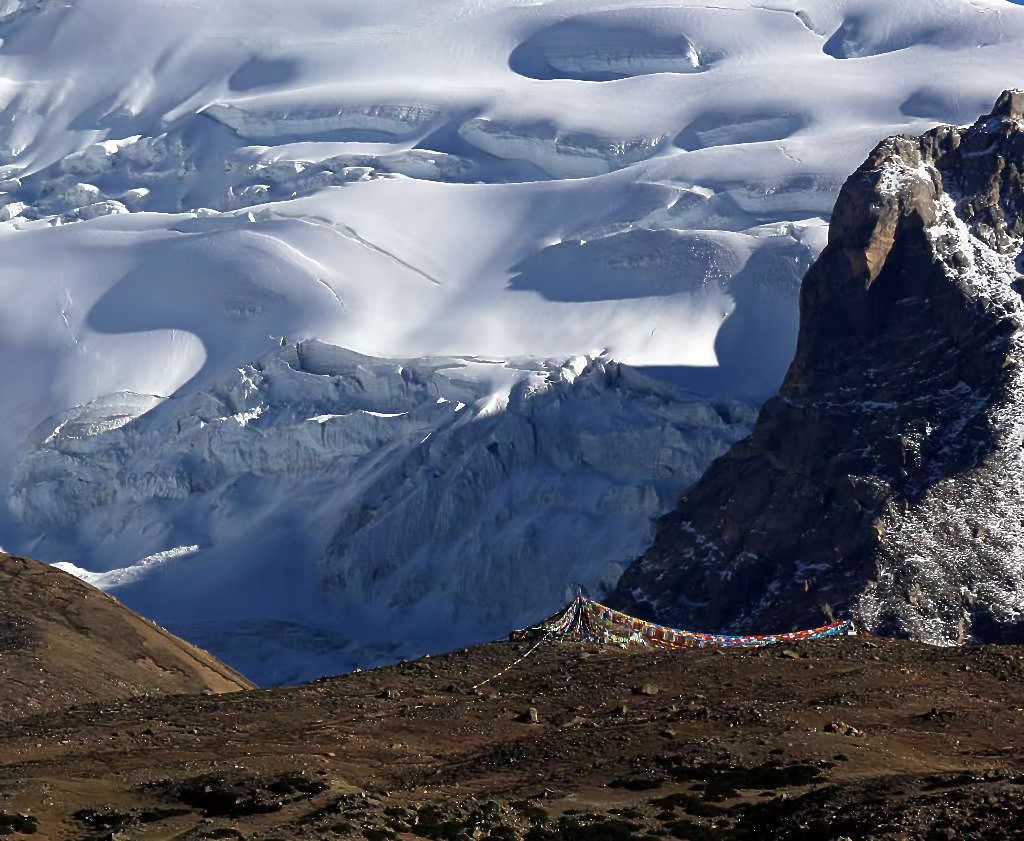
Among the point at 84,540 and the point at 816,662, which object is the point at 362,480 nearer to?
the point at 84,540

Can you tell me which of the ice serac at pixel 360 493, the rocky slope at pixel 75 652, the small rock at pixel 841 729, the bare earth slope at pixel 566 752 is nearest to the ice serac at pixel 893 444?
the rocky slope at pixel 75 652

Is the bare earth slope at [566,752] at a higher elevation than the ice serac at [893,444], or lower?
higher

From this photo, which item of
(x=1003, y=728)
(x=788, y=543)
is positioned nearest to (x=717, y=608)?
(x=788, y=543)

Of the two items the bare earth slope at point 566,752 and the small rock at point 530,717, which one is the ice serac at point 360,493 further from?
the small rock at point 530,717

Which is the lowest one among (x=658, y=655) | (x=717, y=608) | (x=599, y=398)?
(x=599, y=398)

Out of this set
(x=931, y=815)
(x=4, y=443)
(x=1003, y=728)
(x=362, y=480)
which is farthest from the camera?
(x=4, y=443)

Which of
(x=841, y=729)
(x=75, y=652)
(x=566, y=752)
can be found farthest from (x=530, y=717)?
(x=75, y=652)

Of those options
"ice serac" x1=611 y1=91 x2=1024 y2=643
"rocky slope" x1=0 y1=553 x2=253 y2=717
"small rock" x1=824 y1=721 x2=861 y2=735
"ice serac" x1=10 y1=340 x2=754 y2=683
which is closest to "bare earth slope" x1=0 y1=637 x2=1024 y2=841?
"small rock" x1=824 y1=721 x2=861 y2=735
